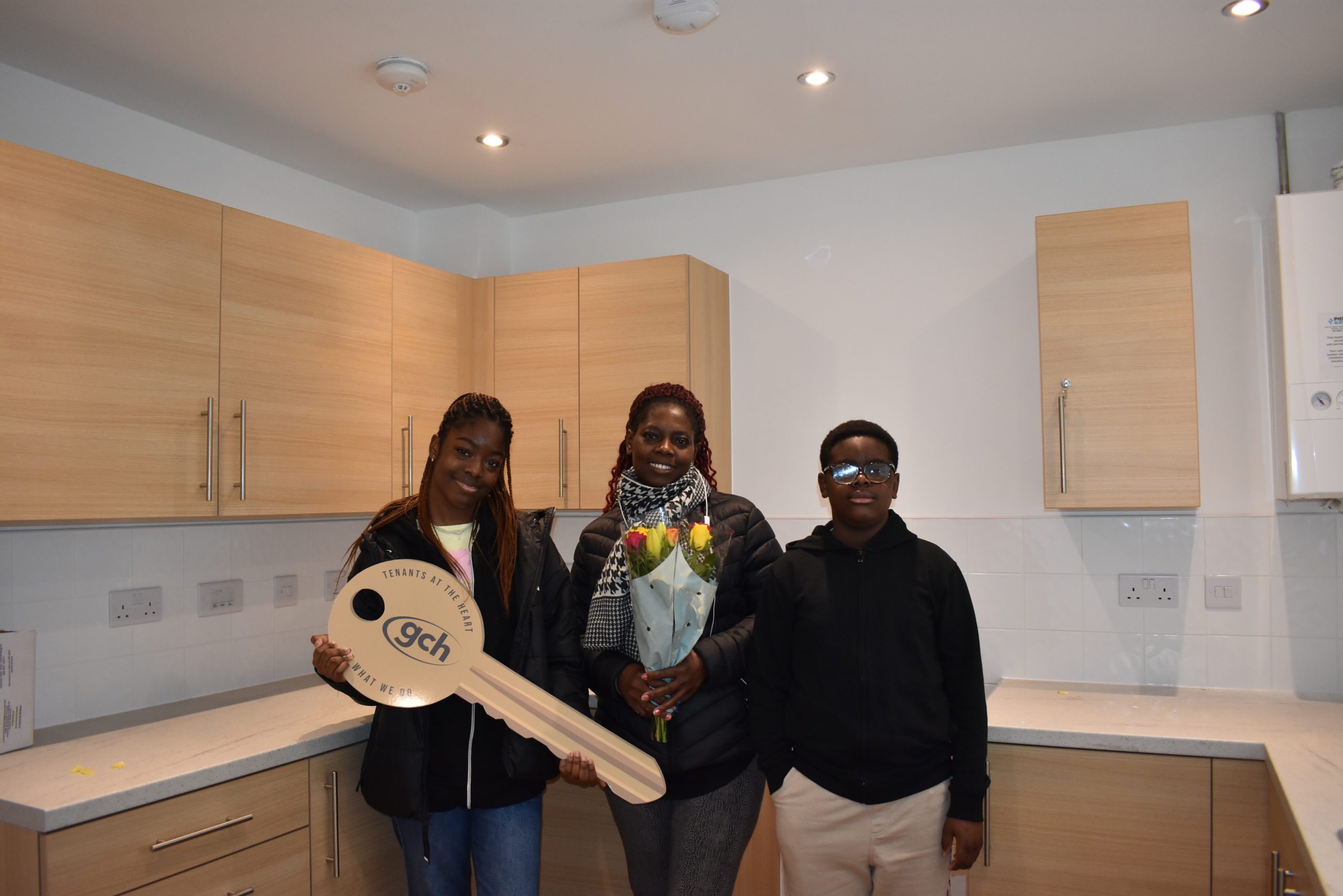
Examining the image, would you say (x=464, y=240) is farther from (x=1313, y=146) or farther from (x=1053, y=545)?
(x=1313, y=146)

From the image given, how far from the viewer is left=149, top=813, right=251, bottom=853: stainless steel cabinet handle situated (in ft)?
6.00

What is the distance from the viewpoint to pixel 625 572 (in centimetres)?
178

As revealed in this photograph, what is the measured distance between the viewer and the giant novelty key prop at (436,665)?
5.61ft

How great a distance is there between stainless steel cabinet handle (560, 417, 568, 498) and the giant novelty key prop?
4.38ft

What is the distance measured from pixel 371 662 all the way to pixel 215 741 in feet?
2.35

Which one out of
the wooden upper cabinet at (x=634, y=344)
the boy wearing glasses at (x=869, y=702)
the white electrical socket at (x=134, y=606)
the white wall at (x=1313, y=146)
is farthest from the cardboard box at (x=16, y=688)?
the white wall at (x=1313, y=146)

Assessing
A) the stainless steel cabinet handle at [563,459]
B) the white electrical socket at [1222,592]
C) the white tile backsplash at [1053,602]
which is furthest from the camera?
the stainless steel cabinet handle at [563,459]

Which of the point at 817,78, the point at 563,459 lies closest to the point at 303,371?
the point at 563,459

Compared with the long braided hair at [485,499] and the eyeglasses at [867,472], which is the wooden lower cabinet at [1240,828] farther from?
the long braided hair at [485,499]

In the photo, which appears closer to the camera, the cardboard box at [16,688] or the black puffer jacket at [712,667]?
the black puffer jacket at [712,667]

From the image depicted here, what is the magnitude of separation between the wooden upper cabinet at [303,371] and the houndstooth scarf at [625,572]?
1.07 metres

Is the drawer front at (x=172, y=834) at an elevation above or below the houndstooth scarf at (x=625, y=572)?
below

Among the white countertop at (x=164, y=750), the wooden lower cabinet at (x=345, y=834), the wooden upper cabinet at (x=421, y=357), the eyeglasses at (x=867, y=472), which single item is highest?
the wooden upper cabinet at (x=421, y=357)

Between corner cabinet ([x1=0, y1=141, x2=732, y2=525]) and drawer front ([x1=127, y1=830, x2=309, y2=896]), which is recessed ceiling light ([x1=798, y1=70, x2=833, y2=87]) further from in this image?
drawer front ([x1=127, y1=830, x2=309, y2=896])
